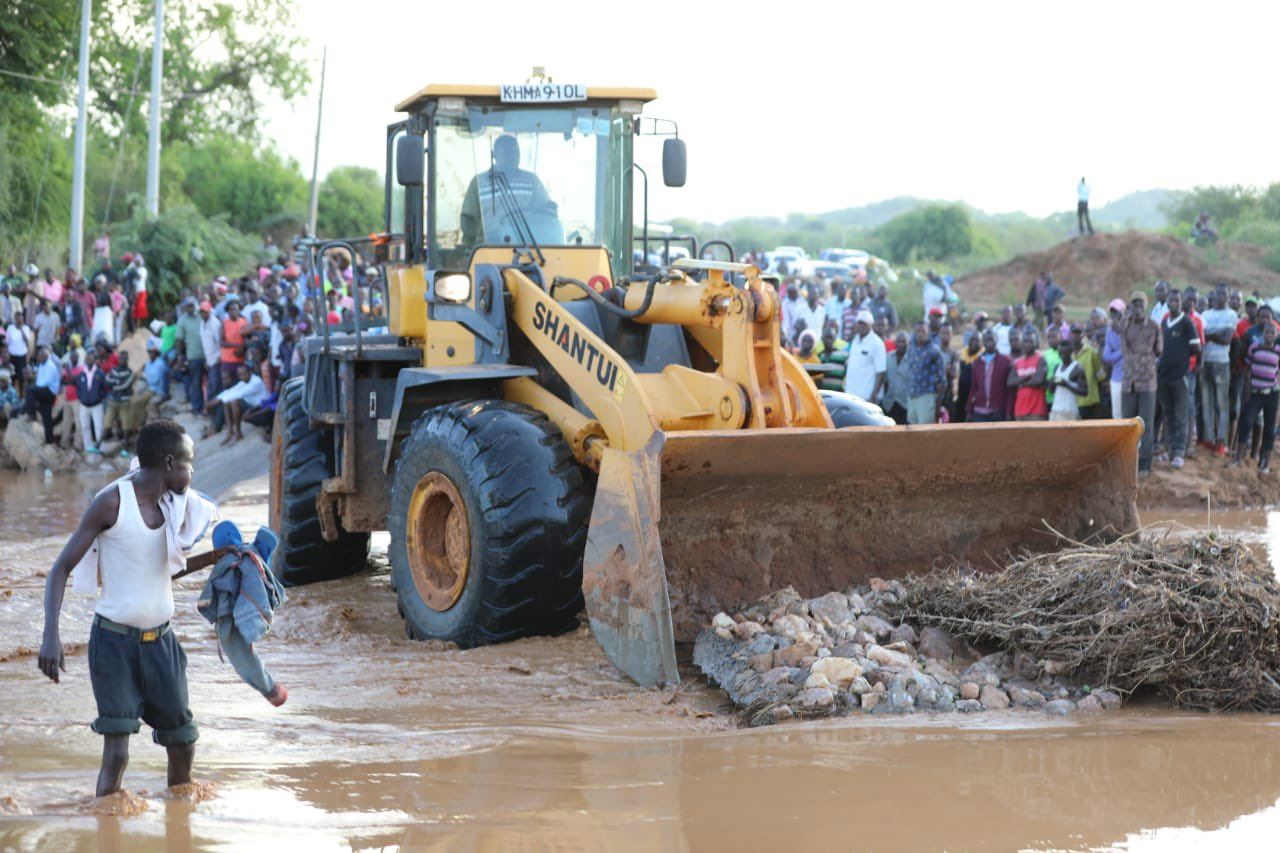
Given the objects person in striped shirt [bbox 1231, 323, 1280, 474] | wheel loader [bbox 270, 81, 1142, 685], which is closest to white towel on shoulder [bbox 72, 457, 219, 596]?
wheel loader [bbox 270, 81, 1142, 685]

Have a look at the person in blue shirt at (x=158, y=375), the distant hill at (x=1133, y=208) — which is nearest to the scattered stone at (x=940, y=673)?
the person in blue shirt at (x=158, y=375)

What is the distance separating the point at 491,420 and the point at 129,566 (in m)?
2.81

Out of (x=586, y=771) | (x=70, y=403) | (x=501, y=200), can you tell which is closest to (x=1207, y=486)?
(x=501, y=200)

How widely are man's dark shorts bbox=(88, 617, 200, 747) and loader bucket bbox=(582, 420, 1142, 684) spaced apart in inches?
88.8

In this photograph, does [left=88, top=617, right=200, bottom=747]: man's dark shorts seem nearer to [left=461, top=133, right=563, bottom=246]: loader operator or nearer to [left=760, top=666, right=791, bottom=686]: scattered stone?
[left=760, top=666, right=791, bottom=686]: scattered stone

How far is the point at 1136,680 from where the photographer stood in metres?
6.83

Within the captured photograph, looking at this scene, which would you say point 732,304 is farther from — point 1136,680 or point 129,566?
point 129,566

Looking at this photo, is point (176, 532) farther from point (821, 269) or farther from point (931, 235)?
point (931, 235)

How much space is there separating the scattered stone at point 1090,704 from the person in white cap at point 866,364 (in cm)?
937

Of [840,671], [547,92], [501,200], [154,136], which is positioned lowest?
[840,671]

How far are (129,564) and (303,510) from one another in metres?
5.04

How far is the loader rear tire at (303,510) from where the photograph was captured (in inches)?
407

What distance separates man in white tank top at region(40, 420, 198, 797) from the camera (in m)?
5.29

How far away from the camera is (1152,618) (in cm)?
684
